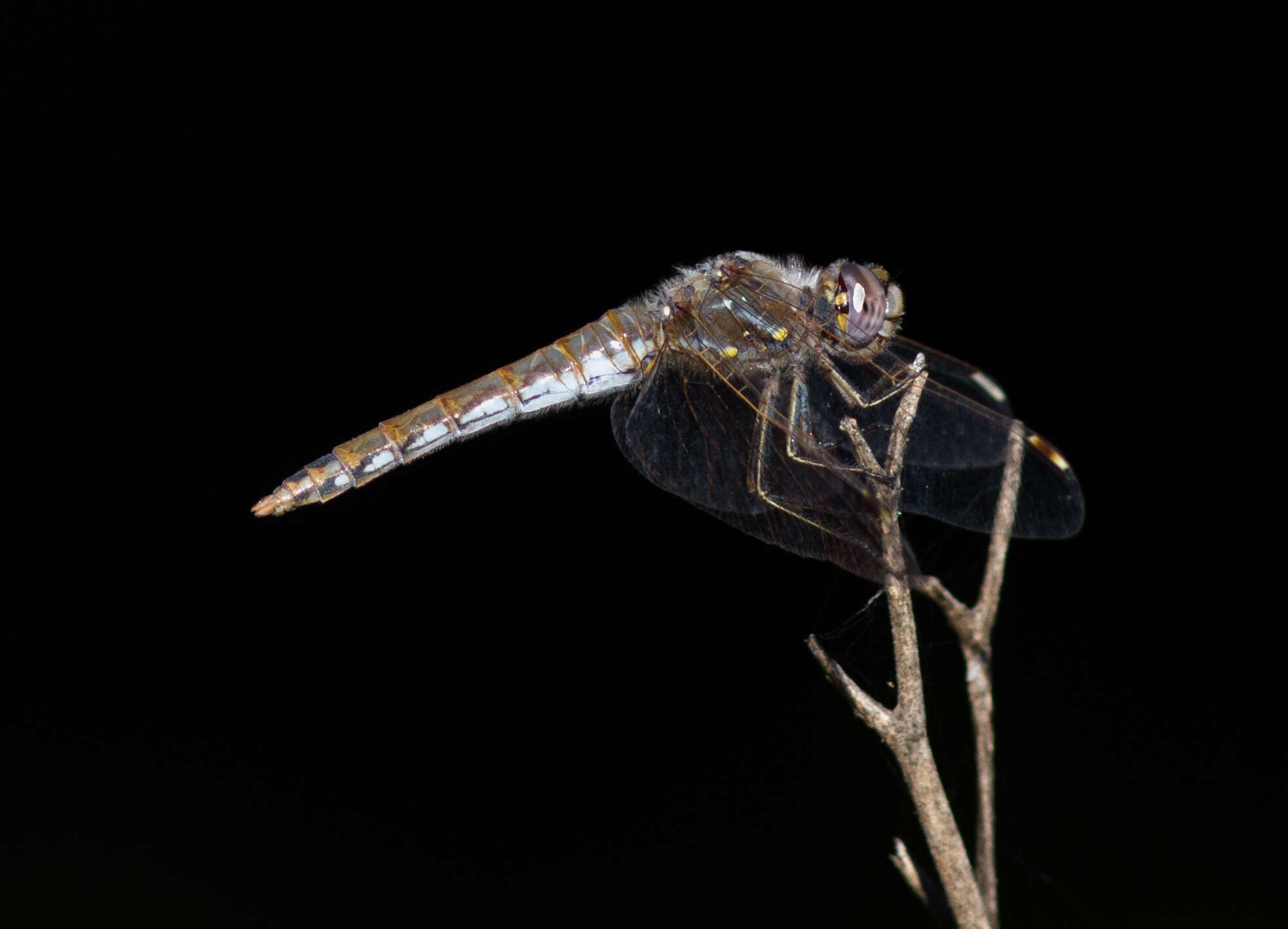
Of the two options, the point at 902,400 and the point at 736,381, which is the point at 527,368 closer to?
the point at 736,381

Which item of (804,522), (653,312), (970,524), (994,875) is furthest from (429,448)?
(994,875)

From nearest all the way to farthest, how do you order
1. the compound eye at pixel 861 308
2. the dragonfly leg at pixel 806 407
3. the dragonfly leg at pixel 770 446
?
the dragonfly leg at pixel 806 407, the dragonfly leg at pixel 770 446, the compound eye at pixel 861 308

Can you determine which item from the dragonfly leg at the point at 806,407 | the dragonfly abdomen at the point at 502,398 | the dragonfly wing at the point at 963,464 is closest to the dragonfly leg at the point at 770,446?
the dragonfly leg at the point at 806,407

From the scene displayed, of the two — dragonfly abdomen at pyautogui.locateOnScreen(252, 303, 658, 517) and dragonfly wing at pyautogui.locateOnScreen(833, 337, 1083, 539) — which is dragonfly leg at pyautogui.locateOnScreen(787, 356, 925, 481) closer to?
dragonfly wing at pyautogui.locateOnScreen(833, 337, 1083, 539)

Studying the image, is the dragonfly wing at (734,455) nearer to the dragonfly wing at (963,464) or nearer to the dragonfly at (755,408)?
the dragonfly at (755,408)

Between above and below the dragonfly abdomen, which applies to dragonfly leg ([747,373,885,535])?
below

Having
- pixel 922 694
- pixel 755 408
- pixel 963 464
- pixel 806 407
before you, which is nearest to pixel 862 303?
pixel 806 407

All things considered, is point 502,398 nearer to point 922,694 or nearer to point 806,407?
point 806,407

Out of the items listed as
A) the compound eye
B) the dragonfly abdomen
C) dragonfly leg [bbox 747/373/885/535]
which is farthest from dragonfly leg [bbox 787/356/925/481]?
the dragonfly abdomen
